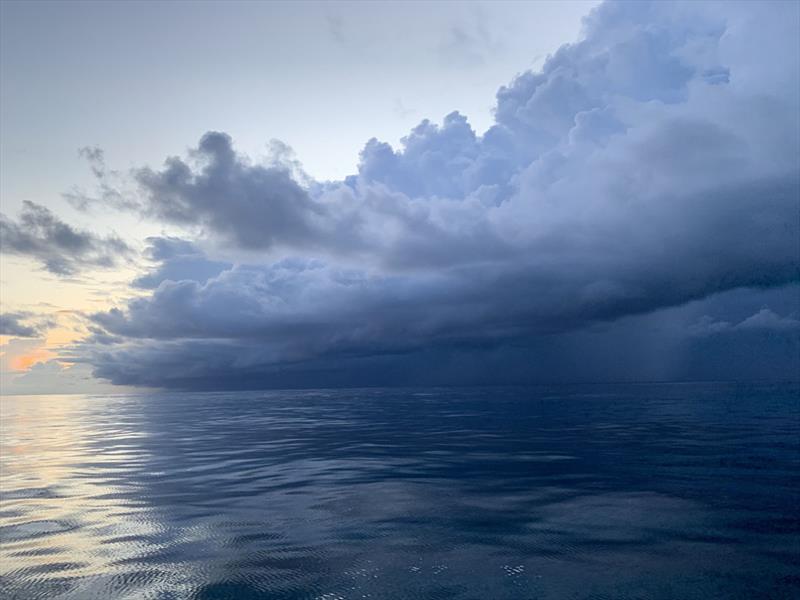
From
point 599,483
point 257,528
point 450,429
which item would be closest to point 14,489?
point 257,528

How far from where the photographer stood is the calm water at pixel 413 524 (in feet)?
39.1

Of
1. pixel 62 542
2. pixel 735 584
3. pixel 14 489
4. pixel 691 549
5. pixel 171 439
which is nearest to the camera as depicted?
pixel 735 584

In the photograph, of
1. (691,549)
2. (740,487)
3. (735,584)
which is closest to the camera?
(735,584)

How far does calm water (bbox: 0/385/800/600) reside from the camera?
39.1 ft

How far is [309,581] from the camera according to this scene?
1198 cm

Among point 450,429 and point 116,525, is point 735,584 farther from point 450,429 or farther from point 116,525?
point 450,429

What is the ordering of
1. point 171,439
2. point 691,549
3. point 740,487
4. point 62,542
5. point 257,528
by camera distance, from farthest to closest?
point 171,439 < point 740,487 < point 257,528 < point 62,542 < point 691,549

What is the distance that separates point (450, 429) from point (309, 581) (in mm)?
39211

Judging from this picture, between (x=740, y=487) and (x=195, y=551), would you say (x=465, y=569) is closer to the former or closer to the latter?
(x=195, y=551)

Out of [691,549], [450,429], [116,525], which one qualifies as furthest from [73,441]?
[691,549]

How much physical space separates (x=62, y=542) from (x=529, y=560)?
12917 millimetres

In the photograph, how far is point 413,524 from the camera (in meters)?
16.7

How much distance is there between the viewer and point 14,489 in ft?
79.8

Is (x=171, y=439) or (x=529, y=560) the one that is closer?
(x=529, y=560)
